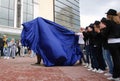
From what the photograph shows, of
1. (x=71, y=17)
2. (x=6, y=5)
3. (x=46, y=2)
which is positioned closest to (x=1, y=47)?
(x=6, y=5)

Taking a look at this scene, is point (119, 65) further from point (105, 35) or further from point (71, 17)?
point (71, 17)

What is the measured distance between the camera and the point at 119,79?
6.92 m

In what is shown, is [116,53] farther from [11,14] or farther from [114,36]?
[11,14]

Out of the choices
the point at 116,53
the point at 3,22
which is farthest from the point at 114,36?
the point at 3,22

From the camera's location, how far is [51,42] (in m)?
12.4

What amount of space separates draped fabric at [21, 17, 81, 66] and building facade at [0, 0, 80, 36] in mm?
26633

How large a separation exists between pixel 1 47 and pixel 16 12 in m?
27.4

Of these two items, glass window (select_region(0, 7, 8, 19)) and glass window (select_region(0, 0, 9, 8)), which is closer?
glass window (select_region(0, 7, 8, 19))

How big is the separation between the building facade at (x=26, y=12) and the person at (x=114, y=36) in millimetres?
33159

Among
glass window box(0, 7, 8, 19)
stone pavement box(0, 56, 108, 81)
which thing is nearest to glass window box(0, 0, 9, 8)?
glass window box(0, 7, 8, 19)

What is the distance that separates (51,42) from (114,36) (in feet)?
19.2

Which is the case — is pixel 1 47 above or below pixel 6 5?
below

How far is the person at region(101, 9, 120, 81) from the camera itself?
677 cm

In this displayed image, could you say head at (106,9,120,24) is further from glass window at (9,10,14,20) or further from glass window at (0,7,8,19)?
glass window at (9,10,14,20)
